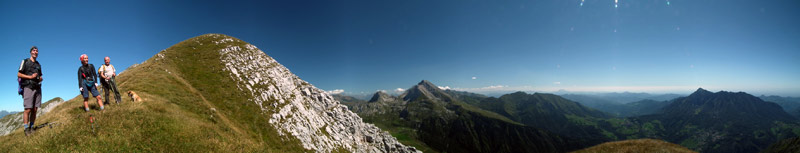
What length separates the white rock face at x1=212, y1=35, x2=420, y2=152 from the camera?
184ft

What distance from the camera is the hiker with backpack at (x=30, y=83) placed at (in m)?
13.6

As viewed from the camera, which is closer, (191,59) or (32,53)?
(32,53)

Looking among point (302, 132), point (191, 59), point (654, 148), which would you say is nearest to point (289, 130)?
point (302, 132)

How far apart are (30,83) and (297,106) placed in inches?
2028

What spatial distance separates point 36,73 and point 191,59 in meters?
59.8

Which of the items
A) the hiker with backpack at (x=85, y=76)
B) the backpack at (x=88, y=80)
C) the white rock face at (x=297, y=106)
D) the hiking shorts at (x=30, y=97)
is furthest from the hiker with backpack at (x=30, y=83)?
the white rock face at (x=297, y=106)

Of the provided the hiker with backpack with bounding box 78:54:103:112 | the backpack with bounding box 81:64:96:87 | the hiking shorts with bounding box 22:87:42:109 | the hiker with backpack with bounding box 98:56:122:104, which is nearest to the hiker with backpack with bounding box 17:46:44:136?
the hiking shorts with bounding box 22:87:42:109

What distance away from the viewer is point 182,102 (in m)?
34.9

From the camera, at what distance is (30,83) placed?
13.9 meters

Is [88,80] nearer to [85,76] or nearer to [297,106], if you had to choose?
[85,76]

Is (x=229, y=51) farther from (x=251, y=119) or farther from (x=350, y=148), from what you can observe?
(x=350, y=148)

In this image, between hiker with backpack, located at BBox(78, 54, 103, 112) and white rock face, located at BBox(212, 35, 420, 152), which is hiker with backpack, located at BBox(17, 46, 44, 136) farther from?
white rock face, located at BBox(212, 35, 420, 152)

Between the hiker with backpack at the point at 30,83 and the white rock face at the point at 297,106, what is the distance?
35607mm

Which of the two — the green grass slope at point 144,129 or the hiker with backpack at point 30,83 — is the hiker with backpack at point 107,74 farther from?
the hiker with backpack at point 30,83
